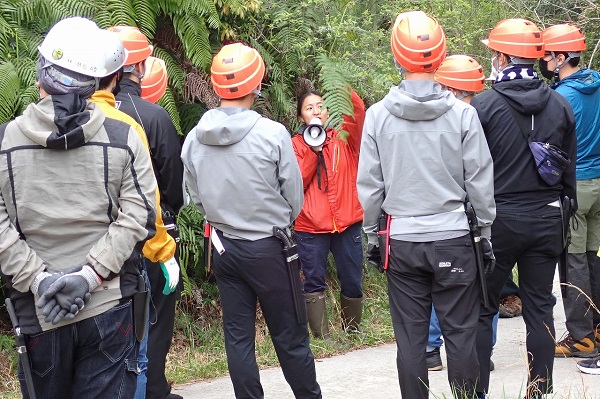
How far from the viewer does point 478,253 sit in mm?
4477

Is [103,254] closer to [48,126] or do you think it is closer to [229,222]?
[48,126]

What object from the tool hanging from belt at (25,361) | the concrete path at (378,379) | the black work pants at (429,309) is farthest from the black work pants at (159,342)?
the tool hanging from belt at (25,361)

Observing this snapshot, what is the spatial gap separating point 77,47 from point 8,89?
2662 mm

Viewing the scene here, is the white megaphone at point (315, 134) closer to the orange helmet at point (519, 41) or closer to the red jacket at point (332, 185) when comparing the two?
the red jacket at point (332, 185)

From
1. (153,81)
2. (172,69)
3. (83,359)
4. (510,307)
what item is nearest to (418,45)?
(153,81)

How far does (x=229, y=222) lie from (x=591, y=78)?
3169mm

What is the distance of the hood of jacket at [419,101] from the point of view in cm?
433

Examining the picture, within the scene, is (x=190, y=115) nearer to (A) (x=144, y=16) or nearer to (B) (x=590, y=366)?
(A) (x=144, y=16)

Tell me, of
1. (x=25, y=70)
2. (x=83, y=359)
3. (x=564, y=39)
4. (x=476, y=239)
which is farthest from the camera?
(x=564, y=39)

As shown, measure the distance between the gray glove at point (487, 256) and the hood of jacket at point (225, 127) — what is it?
145 cm

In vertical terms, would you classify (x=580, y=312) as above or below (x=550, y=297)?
below

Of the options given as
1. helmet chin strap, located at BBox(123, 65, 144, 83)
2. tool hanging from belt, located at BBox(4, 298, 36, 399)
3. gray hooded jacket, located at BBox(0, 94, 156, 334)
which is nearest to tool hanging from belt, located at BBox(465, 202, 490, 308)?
gray hooded jacket, located at BBox(0, 94, 156, 334)

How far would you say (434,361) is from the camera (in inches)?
240

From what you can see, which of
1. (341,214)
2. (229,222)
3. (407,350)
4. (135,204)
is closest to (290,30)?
(341,214)
